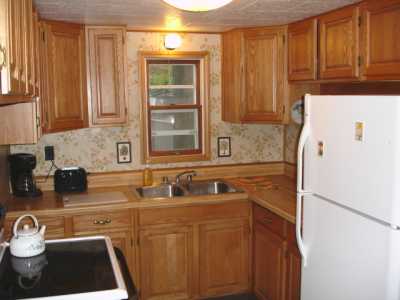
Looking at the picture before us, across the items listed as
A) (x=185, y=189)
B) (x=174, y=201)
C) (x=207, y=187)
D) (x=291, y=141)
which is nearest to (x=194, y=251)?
(x=174, y=201)

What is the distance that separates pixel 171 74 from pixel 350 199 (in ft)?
7.37

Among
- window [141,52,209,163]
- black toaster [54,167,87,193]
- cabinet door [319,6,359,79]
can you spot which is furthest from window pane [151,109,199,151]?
cabinet door [319,6,359,79]

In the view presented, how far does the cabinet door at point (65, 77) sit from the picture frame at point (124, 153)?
448mm

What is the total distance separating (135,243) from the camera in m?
3.46

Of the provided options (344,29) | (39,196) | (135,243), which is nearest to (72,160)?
(39,196)

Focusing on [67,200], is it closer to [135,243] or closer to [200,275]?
[135,243]

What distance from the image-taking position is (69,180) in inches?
147

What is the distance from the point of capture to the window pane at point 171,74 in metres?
4.01

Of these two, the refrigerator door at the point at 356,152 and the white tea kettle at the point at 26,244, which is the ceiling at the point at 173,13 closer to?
the refrigerator door at the point at 356,152

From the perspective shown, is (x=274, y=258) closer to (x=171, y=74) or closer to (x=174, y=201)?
(x=174, y=201)

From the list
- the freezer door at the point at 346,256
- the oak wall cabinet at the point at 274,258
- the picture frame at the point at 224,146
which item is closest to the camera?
the freezer door at the point at 346,256

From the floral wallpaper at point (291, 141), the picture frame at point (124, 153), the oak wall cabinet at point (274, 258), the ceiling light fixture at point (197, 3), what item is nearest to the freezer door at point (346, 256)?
the oak wall cabinet at point (274, 258)

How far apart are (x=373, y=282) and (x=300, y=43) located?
1.92m

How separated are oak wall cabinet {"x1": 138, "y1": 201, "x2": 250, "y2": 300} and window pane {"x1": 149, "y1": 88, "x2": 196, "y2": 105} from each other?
100 centimetres
